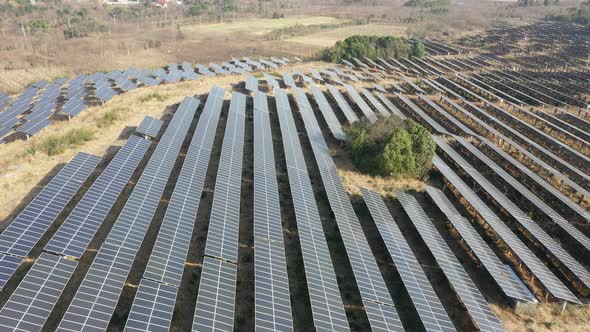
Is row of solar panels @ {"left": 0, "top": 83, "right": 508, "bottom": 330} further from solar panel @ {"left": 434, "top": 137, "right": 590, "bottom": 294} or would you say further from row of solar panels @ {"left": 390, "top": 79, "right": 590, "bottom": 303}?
solar panel @ {"left": 434, "top": 137, "right": 590, "bottom": 294}

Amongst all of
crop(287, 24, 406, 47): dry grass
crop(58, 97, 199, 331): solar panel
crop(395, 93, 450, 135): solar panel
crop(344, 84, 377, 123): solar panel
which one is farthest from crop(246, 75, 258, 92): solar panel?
crop(287, 24, 406, 47): dry grass

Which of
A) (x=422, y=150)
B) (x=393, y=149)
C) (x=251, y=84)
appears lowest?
(x=251, y=84)

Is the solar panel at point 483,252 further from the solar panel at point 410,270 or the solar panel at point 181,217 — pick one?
the solar panel at point 181,217

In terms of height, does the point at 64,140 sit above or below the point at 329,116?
below

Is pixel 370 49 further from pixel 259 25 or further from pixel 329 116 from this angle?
pixel 259 25

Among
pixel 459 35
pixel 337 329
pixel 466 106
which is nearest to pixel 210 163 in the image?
pixel 337 329

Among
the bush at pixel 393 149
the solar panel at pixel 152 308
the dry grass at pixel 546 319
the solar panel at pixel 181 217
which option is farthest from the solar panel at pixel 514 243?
the solar panel at pixel 152 308

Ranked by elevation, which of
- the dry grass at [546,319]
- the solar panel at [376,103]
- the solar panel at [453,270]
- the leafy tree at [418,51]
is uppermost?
the leafy tree at [418,51]

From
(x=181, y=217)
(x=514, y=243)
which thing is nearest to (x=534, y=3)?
(x=514, y=243)
